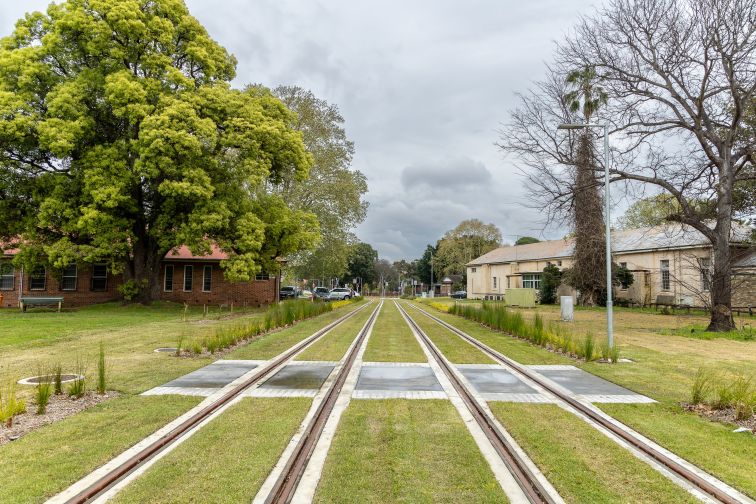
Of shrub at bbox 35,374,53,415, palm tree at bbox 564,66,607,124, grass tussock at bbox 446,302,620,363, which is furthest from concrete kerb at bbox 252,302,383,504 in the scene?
palm tree at bbox 564,66,607,124

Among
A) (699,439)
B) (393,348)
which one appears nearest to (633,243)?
(393,348)

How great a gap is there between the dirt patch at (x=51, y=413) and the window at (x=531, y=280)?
4906 centimetres

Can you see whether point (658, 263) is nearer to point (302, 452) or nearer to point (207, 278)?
point (207, 278)

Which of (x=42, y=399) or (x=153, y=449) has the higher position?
(x=42, y=399)

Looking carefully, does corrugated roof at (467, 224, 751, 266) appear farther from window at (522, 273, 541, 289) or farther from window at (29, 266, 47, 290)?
window at (29, 266, 47, 290)

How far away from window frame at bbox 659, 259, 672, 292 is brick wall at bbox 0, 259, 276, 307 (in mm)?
29650

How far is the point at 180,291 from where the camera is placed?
32844mm

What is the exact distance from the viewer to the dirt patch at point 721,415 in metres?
6.36

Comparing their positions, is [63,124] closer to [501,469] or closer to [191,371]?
[191,371]

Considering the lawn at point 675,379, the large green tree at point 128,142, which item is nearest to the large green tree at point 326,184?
the large green tree at point 128,142

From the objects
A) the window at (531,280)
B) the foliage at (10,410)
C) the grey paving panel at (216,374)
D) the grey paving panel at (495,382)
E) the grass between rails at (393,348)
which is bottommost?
the grey paving panel at (495,382)

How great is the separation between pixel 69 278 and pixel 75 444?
99.8ft

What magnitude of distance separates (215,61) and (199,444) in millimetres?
25889

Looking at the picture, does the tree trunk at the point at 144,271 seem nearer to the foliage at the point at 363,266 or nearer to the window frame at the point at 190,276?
the window frame at the point at 190,276
